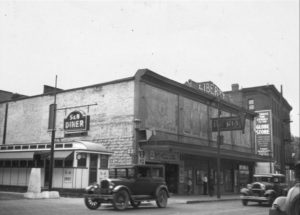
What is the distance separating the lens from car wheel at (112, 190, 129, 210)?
16.6 m

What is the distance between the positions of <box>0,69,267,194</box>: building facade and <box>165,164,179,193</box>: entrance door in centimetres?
7

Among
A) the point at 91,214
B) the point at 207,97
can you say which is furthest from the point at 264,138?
the point at 91,214

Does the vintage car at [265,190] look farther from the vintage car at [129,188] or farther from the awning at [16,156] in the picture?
the awning at [16,156]

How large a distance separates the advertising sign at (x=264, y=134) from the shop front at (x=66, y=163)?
106ft

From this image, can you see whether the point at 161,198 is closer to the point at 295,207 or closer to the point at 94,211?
the point at 94,211

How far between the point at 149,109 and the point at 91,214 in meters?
14.6

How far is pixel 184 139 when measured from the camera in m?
31.9

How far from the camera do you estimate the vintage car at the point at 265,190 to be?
70.7 ft

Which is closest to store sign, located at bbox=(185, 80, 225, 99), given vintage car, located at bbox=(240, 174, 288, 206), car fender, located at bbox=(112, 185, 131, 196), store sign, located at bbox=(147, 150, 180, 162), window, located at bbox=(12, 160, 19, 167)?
store sign, located at bbox=(147, 150, 180, 162)

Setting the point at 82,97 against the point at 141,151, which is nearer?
the point at 141,151

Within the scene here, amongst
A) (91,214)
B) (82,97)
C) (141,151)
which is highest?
(82,97)

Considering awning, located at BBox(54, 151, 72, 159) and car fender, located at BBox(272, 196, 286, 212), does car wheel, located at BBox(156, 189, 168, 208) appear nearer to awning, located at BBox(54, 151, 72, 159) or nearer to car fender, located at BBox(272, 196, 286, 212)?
awning, located at BBox(54, 151, 72, 159)

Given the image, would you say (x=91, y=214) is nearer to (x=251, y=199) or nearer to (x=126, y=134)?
(x=251, y=199)

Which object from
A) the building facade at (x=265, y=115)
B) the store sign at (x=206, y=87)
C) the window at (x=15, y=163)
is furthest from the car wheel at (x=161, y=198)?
the building facade at (x=265, y=115)
